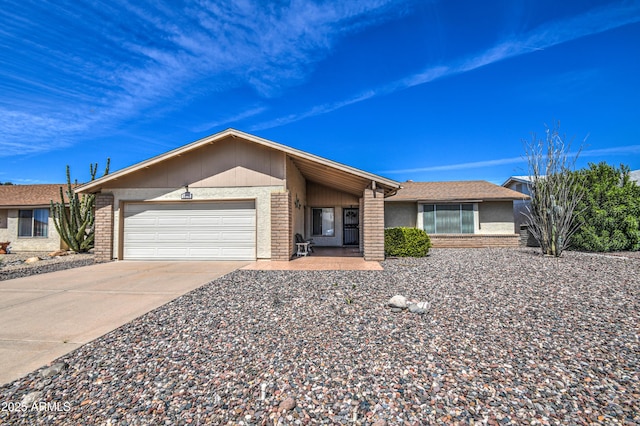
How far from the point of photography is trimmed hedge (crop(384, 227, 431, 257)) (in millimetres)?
11359

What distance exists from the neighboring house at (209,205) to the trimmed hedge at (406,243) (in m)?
1.56

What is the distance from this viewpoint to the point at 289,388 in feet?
8.47

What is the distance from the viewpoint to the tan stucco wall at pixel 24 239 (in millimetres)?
15727

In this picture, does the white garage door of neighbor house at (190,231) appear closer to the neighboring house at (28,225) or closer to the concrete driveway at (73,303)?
the concrete driveway at (73,303)

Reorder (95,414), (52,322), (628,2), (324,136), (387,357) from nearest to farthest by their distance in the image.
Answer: (95,414), (387,357), (52,322), (628,2), (324,136)

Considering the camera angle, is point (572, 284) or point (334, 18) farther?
point (334, 18)

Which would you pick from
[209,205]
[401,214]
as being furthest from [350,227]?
[209,205]

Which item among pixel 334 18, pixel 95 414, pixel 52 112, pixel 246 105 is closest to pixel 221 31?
pixel 334 18

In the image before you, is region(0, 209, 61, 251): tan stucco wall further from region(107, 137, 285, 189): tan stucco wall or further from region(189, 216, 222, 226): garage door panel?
region(189, 216, 222, 226): garage door panel

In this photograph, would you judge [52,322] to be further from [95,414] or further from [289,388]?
[289,388]

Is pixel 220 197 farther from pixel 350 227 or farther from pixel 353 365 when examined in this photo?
pixel 353 365

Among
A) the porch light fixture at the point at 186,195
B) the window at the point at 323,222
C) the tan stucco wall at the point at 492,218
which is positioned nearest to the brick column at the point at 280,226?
the porch light fixture at the point at 186,195

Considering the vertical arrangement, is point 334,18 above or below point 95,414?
above

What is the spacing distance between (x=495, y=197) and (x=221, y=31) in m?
14.8
